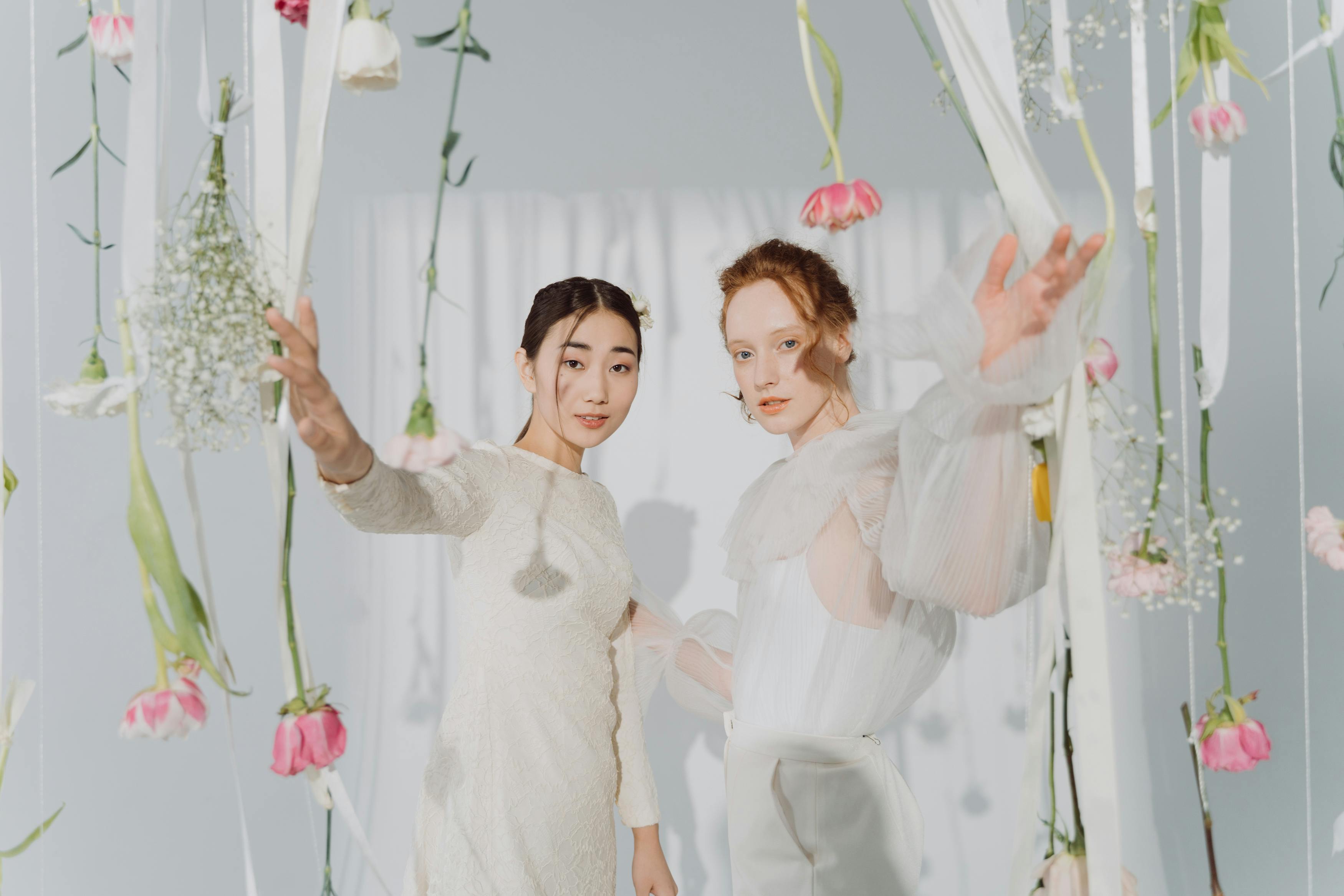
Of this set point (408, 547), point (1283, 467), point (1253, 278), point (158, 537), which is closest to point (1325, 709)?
point (1283, 467)

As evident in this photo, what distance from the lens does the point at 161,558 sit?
2.34ft

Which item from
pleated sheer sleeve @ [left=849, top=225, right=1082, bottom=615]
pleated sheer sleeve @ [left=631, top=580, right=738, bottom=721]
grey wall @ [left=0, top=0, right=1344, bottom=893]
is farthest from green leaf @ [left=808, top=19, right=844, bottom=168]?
grey wall @ [left=0, top=0, right=1344, bottom=893]

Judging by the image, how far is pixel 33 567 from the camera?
2.16 metres

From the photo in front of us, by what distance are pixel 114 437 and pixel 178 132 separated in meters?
0.76

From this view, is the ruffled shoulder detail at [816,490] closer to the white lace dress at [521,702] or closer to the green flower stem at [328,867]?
the white lace dress at [521,702]

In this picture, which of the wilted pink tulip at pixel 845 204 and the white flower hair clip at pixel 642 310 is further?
the white flower hair clip at pixel 642 310

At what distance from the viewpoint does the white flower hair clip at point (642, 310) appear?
5.21 feet

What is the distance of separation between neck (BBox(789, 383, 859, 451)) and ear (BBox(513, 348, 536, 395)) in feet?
1.40

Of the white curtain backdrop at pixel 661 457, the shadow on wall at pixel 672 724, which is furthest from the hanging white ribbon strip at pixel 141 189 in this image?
the shadow on wall at pixel 672 724

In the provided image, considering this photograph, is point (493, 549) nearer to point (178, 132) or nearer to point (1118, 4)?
point (178, 132)

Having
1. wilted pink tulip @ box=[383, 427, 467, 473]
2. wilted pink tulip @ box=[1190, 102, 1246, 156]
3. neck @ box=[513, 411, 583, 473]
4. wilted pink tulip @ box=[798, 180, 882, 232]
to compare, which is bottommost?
wilted pink tulip @ box=[383, 427, 467, 473]

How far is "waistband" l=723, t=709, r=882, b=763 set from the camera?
1232 millimetres

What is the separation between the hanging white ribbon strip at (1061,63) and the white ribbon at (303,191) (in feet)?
1.92

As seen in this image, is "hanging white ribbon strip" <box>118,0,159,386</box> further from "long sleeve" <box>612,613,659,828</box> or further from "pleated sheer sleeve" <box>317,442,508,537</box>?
"long sleeve" <box>612,613,659,828</box>
